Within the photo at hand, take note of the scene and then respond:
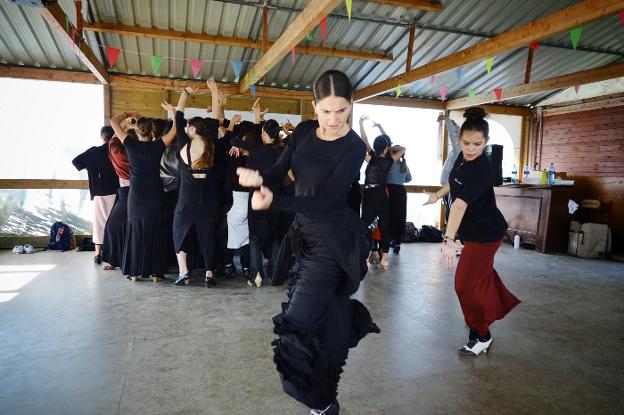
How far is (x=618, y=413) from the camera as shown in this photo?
2.24 m

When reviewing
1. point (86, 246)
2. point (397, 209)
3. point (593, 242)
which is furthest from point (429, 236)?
point (86, 246)

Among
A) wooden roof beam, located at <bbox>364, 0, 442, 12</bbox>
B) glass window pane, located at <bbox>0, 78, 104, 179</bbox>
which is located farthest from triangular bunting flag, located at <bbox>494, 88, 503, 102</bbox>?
glass window pane, located at <bbox>0, 78, 104, 179</bbox>

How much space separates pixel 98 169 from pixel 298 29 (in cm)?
310

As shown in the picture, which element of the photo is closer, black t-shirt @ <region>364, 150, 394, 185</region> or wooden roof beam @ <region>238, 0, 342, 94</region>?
wooden roof beam @ <region>238, 0, 342, 94</region>

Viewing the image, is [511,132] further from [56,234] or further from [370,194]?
[56,234]

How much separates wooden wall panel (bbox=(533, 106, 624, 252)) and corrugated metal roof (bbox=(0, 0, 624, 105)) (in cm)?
118

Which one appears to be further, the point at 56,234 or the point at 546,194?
the point at 546,194

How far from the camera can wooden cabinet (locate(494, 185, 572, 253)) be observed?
738cm

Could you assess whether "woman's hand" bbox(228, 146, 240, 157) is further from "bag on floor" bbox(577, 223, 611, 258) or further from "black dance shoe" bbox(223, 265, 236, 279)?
"bag on floor" bbox(577, 223, 611, 258)

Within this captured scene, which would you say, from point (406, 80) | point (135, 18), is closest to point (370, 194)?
point (406, 80)

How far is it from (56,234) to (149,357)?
496 centimetres

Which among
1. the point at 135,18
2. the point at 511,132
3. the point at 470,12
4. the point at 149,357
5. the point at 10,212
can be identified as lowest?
the point at 149,357

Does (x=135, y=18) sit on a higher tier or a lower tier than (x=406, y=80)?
higher

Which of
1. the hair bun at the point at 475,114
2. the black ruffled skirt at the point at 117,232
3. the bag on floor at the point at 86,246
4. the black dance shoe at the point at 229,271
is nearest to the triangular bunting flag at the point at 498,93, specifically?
the hair bun at the point at 475,114
